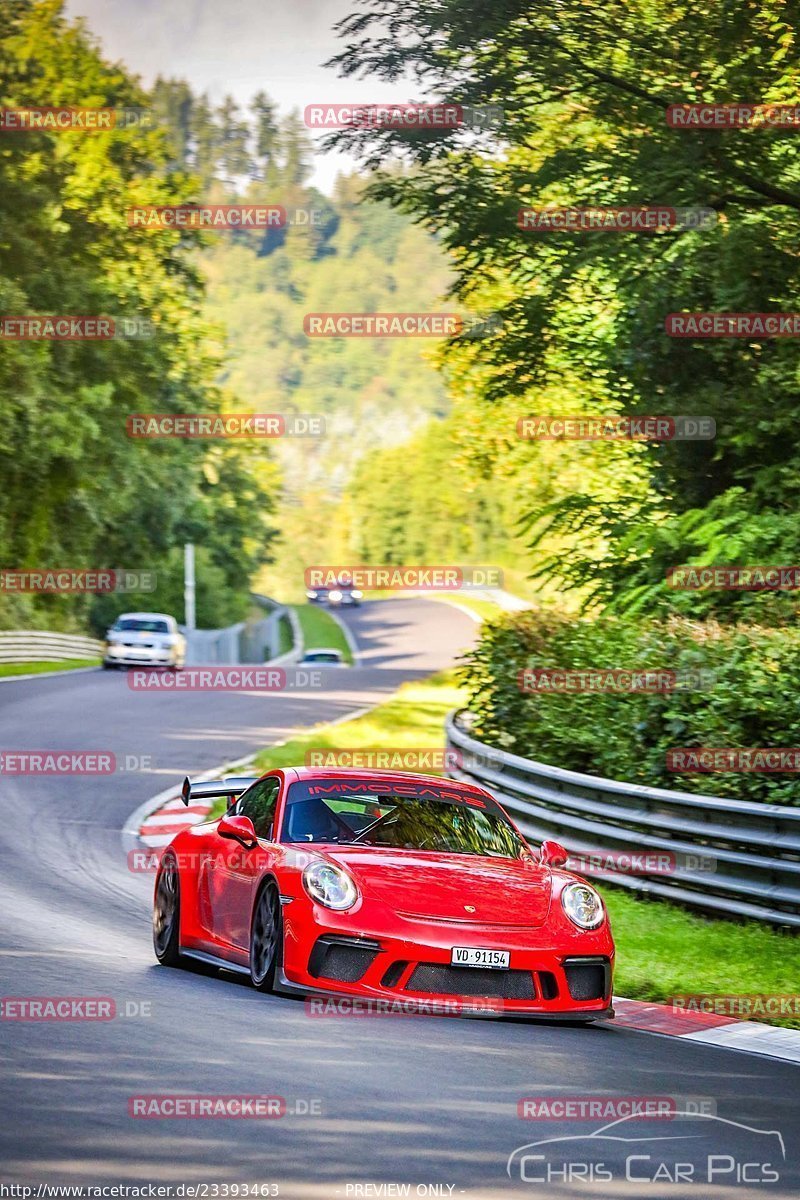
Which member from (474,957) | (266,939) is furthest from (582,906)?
(266,939)

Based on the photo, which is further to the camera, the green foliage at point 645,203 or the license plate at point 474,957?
the green foliage at point 645,203

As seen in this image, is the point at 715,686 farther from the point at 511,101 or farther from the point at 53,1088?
the point at 511,101

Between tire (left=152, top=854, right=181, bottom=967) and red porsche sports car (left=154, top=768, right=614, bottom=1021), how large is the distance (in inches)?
0.5

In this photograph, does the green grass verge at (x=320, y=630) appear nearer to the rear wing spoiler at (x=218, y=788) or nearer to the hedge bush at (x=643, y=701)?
the hedge bush at (x=643, y=701)

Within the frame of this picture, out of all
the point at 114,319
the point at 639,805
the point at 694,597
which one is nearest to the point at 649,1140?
the point at 639,805

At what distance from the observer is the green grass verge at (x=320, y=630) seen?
83637mm

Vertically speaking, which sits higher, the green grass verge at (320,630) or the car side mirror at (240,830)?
the car side mirror at (240,830)

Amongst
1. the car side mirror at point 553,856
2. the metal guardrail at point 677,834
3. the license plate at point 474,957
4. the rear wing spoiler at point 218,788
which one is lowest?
the metal guardrail at point 677,834

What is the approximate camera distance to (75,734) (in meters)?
29.2

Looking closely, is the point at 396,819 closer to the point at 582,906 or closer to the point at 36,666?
the point at 582,906

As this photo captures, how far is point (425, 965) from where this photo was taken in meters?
9.15

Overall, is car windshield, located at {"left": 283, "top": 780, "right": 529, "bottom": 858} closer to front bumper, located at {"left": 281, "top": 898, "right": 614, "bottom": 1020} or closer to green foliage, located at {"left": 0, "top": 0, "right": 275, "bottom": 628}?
front bumper, located at {"left": 281, "top": 898, "right": 614, "bottom": 1020}

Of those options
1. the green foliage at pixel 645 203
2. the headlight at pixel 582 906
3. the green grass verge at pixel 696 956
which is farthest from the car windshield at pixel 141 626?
the headlight at pixel 582 906

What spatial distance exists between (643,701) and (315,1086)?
817 cm
